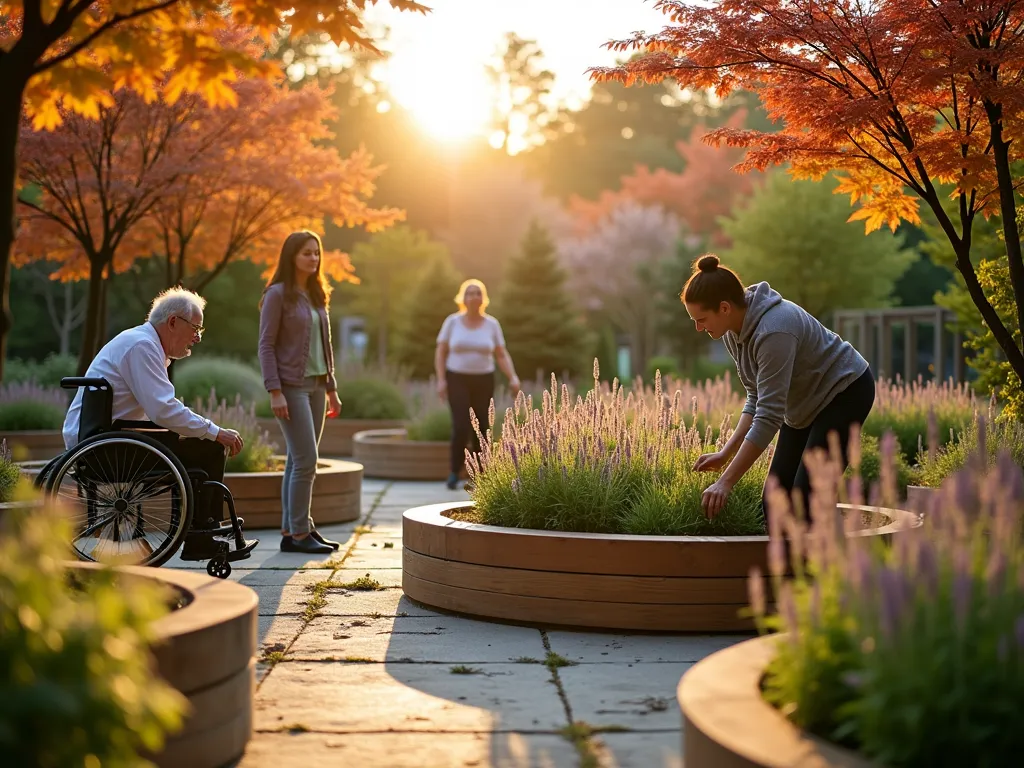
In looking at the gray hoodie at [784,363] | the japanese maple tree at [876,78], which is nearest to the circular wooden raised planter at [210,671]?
the gray hoodie at [784,363]

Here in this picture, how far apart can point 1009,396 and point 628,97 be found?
1817 inches

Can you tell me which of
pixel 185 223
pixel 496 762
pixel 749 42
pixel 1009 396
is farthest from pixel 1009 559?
pixel 185 223

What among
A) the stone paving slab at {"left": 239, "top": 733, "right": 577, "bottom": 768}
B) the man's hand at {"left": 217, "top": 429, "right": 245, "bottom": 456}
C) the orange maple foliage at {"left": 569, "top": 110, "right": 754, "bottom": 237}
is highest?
the orange maple foliage at {"left": 569, "top": 110, "right": 754, "bottom": 237}

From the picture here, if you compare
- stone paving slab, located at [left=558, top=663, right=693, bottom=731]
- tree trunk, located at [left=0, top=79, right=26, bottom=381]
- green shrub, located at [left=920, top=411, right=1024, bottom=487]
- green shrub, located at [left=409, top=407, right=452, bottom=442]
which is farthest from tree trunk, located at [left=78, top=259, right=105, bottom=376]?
stone paving slab, located at [left=558, top=663, right=693, bottom=731]

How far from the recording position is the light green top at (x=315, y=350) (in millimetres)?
6828

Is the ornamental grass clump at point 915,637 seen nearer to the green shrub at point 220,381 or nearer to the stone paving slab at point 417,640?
the stone paving slab at point 417,640

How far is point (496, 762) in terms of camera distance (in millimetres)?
3098

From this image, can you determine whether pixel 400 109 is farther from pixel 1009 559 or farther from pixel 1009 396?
pixel 1009 559

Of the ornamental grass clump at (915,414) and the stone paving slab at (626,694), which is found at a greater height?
the ornamental grass clump at (915,414)

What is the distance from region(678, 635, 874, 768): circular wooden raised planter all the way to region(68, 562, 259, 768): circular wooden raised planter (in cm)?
123

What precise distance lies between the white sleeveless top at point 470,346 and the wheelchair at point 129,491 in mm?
4957

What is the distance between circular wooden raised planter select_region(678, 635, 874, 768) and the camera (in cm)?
234

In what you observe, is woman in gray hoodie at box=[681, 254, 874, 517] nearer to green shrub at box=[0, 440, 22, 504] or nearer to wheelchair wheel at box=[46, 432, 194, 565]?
wheelchair wheel at box=[46, 432, 194, 565]

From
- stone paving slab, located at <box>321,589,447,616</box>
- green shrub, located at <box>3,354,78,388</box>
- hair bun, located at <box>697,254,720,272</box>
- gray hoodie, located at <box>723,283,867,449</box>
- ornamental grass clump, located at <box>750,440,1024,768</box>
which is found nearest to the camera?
ornamental grass clump, located at <box>750,440,1024,768</box>
